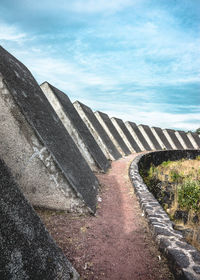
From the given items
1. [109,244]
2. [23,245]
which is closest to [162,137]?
[109,244]

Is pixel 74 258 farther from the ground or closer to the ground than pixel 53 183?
closer to the ground

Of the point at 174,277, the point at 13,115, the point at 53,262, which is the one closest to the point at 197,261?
the point at 174,277

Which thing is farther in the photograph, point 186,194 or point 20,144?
point 186,194

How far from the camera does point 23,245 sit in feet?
6.33

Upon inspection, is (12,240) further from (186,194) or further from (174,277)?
(186,194)

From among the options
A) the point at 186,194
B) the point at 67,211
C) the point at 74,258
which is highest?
the point at 67,211

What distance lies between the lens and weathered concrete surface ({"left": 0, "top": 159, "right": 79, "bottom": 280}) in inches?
69.9

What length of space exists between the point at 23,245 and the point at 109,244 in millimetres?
1692

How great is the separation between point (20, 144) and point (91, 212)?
1.95m

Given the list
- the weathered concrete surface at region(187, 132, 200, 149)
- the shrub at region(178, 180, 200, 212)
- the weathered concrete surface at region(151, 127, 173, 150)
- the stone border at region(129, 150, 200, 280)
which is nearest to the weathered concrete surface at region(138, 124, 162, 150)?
the weathered concrete surface at region(151, 127, 173, 150)

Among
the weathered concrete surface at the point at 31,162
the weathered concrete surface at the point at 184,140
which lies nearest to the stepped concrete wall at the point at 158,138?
the weathered concrete surface at the point at 184,140

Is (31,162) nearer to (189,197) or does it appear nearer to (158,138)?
(189,197)

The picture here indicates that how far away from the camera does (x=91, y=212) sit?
405 centimetres

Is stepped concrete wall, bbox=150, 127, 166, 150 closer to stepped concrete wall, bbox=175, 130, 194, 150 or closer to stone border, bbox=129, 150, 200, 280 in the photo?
stepped concrete wall, bbox=175, 130, 194, 150
